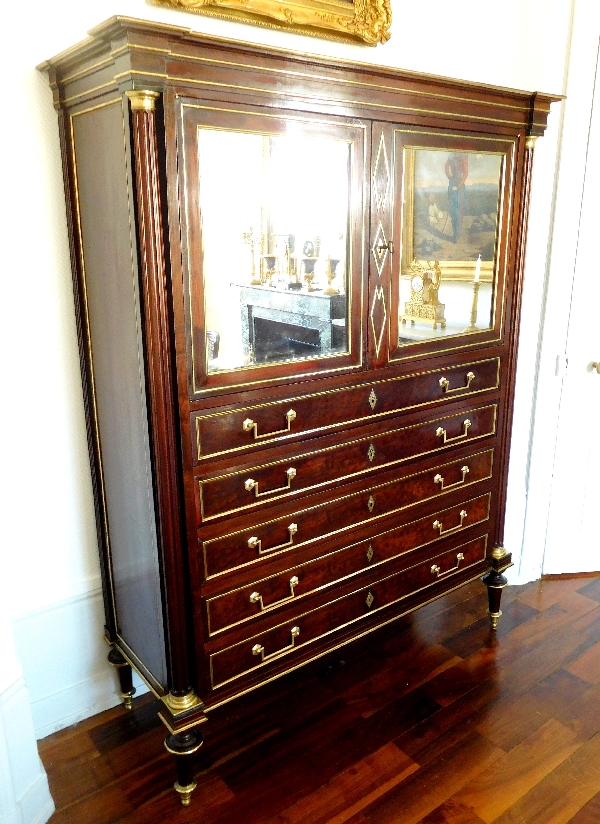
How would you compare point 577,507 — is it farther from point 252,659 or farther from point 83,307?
point 83,307

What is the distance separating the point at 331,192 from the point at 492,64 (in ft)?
4.09

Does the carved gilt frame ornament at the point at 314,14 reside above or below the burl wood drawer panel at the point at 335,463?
above

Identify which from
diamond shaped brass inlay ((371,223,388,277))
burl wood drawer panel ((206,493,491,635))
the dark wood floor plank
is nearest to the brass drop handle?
→ diamond shaped brass inlay ((371,223,388,277))

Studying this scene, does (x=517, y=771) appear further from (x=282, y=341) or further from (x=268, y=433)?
(x=282, y=341)

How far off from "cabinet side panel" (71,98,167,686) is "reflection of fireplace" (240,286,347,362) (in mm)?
295

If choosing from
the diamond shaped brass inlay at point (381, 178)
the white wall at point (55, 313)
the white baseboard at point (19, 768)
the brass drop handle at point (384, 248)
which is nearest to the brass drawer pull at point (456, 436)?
the brass drop handle at point (384, 248)

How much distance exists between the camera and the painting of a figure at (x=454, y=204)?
6.50 feet

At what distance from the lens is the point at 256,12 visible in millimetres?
1966

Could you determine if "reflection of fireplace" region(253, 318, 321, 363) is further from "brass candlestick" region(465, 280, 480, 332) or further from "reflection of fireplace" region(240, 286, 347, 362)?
"brass candlestick" region(465, 280, 480, 332)

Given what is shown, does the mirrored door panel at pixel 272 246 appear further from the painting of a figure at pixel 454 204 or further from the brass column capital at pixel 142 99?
the painting of a figure at pixel 454 204

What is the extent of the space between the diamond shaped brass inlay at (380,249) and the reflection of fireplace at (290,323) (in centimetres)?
14

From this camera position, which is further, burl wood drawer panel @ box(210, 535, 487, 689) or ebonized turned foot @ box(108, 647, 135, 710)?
ebonized turned foot @ box(108, 647, 135, 710)

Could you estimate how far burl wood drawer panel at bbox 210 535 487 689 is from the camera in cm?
190

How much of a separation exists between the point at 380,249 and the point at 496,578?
138 centimetres
